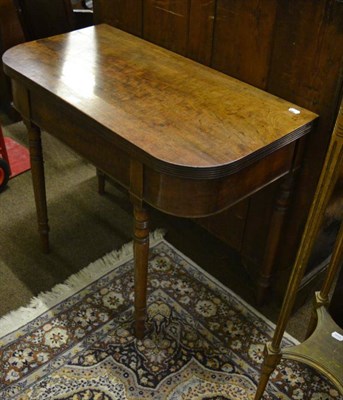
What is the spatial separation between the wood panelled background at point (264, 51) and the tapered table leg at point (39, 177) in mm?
487

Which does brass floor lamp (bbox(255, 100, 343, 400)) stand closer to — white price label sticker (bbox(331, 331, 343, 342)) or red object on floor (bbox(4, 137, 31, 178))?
white price label sticker (bbox(331, 331, 343, 342))

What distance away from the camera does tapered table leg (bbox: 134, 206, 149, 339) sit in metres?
1.21

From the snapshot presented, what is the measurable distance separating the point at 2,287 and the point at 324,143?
111 cm

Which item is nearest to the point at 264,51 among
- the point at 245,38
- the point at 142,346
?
the point at 245,38

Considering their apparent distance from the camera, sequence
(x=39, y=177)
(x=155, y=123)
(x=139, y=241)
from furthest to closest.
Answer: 1. (x=39, y=177)
2. (x=139, y=241)
3. (x=155, y=123)

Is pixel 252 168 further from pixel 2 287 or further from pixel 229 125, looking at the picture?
pixel 2 287

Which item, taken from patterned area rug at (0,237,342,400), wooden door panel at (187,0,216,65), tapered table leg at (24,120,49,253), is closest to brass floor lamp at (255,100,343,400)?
patterned area rug at (0,237,342,400)

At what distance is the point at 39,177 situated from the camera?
5.22ft

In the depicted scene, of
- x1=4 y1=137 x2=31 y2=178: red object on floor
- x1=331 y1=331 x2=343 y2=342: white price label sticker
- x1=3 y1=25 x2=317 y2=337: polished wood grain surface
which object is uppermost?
x1=3 y1=25 x2=317 y2=337: polished wood grain surface

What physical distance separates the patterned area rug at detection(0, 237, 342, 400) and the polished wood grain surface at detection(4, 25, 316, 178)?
0.66m

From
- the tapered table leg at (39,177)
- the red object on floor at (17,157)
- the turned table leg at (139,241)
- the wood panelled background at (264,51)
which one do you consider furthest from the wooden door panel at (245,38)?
the red object on floor at (17,157)

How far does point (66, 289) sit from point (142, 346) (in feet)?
1.11

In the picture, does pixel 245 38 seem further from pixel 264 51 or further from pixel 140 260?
pixel 140 260

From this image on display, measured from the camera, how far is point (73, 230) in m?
1.90
